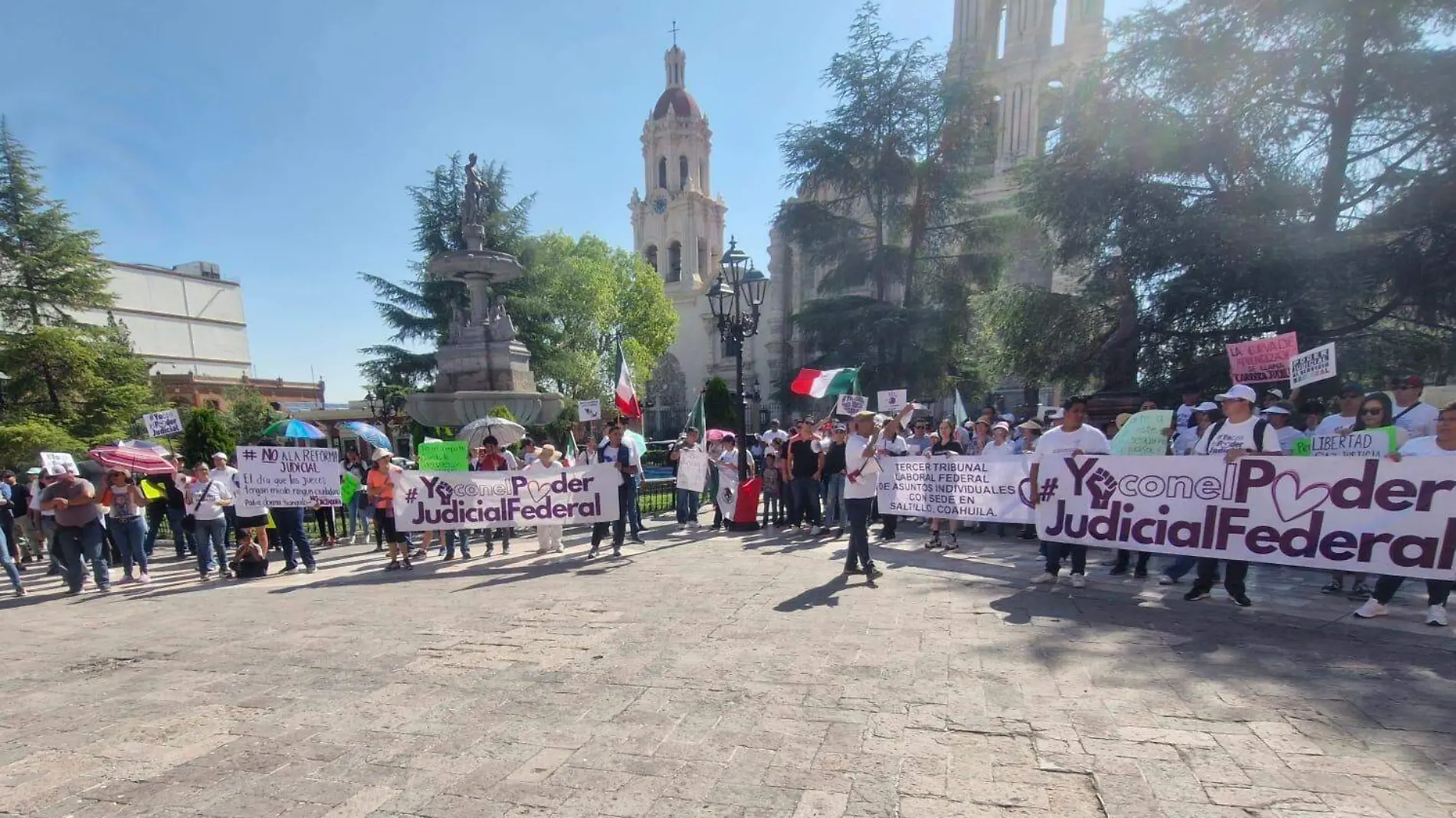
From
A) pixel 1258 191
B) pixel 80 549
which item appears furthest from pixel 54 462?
pixel 1258 191

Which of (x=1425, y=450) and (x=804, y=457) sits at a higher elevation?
(x=1425, y=450)

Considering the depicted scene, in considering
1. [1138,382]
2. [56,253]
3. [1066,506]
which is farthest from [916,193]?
[56,253]

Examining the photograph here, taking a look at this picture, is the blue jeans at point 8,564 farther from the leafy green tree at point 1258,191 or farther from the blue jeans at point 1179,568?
the leafy green tree at point 1258,191

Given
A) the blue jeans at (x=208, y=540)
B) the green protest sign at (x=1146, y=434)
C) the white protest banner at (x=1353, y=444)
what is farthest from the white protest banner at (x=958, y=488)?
the blue jeans at (x=208, y=540)

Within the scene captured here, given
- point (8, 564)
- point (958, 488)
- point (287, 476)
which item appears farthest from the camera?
point (287, 476)

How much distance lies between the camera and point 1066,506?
705cm

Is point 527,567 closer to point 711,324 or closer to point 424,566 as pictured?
point 424,566

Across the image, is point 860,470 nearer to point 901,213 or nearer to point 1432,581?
point 1432,581

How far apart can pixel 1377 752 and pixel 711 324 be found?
5549cm

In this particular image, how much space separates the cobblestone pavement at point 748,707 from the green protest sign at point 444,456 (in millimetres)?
3346

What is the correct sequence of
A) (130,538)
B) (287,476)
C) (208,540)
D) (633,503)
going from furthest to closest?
(633,503) → (287,476) → (208,540) → (130,538)

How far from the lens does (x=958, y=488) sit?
9070 millimetres

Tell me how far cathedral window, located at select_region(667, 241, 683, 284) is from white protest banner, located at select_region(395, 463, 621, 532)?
185ft

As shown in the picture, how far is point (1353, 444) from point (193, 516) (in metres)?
14.3
